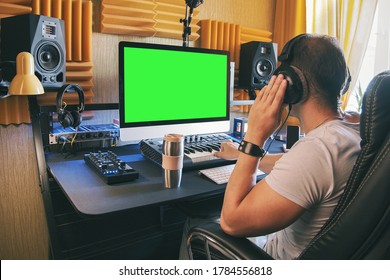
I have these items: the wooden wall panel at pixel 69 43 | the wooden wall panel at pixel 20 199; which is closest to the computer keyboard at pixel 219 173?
the wooden wall panel at pixel 69 43

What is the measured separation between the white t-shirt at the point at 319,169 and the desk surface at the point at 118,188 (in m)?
0.41

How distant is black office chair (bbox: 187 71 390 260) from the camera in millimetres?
752

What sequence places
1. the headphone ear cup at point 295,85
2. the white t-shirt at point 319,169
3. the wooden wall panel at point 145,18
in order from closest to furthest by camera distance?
the white t-shirt at point 319,169, the headphone ear cup at point 295,85, the wooden wall panel at point 145,18

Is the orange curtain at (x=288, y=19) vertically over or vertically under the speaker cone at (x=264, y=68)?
over

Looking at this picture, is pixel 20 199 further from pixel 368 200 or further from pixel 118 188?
pixel 368 200

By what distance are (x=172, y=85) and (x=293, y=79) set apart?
0.84 meters

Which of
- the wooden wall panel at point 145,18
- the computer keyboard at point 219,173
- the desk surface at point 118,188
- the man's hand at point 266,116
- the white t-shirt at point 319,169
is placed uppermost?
the wooden wall panel at point 145,18

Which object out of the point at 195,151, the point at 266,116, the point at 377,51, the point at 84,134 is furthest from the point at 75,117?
the point at 377,51

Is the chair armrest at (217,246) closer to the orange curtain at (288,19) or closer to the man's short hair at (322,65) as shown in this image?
the man's short hair at (322,65)

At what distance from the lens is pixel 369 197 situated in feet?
2.50

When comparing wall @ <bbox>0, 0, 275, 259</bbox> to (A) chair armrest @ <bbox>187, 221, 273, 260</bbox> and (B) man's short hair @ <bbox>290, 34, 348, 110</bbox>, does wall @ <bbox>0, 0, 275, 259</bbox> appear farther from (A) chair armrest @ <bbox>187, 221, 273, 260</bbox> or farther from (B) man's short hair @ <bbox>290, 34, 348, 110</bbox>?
(B) man's short hair @ <bbox>290, 34, 348, 110</bbox>

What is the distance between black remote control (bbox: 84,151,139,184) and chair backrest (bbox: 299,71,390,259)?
76 centimetres

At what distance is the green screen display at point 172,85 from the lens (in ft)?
5.16
